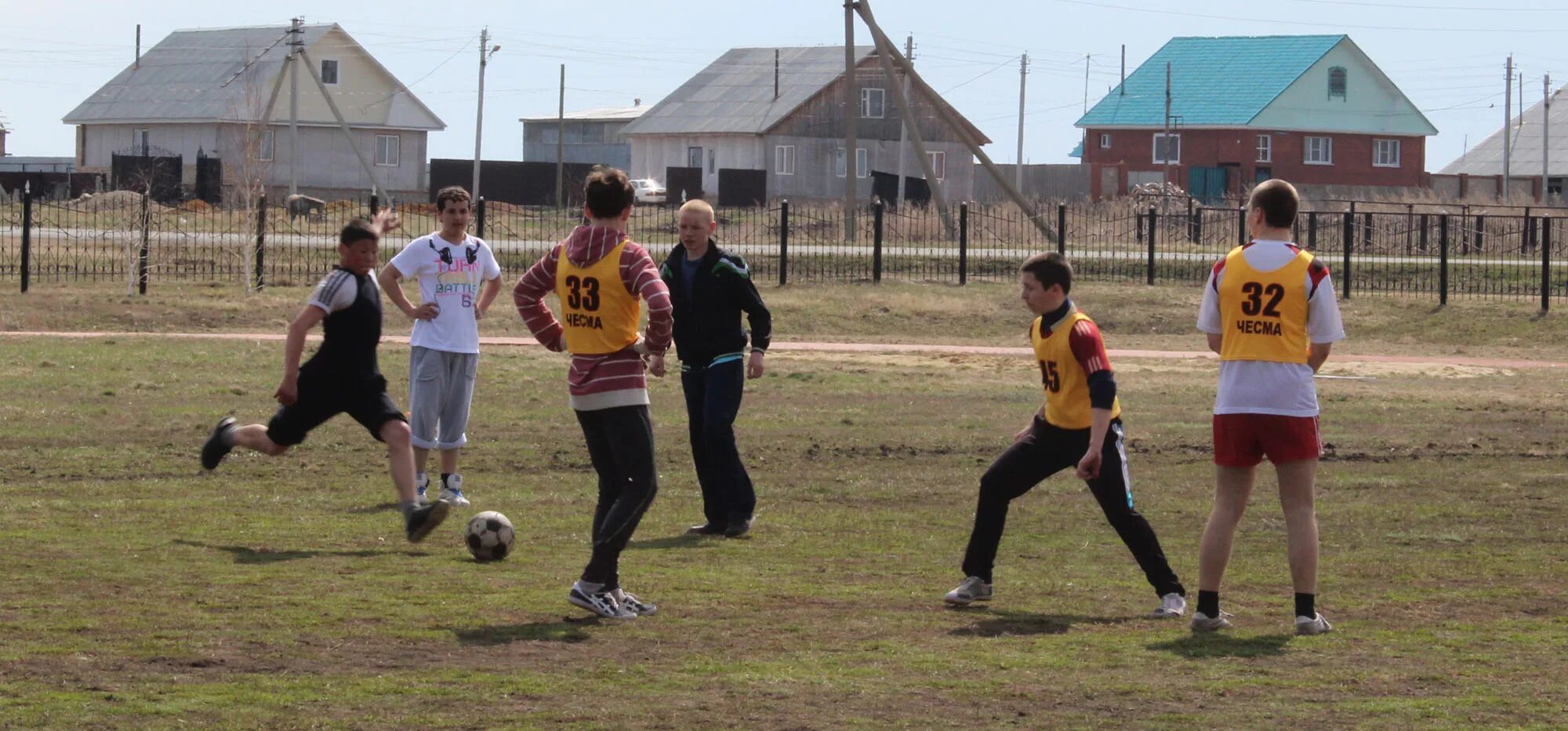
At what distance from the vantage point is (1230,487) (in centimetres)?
721

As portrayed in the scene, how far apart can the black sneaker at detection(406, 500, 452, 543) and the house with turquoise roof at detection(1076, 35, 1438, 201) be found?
235 ft

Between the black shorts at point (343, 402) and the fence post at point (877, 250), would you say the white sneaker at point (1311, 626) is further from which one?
the fence post at point (877, 250)

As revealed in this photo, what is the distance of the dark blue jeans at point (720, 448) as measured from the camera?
9656 mm

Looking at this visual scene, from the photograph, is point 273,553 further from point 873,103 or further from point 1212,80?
point 1212,80

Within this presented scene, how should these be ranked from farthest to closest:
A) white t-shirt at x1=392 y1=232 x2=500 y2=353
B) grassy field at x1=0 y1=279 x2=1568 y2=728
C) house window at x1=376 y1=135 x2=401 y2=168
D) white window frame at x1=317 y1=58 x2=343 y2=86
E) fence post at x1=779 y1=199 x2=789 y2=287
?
house window at x1=376 y1=135 x2=401 y2=168, white window frame at x1=317 y1=58 x2=343 y2=86, fence post at x1=779 y1=199 x2=789 y2=287, white t-shirt at x1=392 y1=232 x2=500 y2=353, grassy field at x1=0 y1=279 x2=1568 y2=728

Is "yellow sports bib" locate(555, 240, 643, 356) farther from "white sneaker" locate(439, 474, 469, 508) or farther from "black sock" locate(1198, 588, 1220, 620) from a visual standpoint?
"white sneaker" locate(439, 474, 469, 508)

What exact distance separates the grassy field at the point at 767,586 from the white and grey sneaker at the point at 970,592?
0.09 metres

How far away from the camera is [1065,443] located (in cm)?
778

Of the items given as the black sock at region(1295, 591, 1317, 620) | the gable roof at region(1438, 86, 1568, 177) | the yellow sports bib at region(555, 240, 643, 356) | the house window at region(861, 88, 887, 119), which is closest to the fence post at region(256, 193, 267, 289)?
the yellow sports bib at region(555, 240, 643, 356)

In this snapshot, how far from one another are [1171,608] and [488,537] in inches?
122

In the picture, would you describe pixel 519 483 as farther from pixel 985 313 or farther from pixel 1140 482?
pixel 985 313

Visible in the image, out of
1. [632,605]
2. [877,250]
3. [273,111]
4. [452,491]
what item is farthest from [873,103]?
[632,605]

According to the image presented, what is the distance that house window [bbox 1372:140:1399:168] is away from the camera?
84.1 meters

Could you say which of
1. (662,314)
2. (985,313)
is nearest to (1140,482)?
(662,314)
